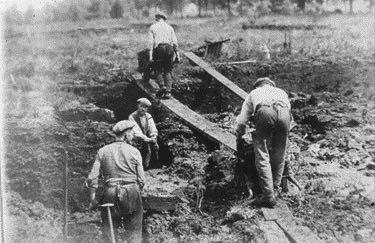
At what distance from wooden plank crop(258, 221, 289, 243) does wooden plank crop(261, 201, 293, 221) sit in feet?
0.26

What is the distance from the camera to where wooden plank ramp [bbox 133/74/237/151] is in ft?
23.4

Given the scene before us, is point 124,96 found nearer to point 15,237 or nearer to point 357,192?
point 15,237

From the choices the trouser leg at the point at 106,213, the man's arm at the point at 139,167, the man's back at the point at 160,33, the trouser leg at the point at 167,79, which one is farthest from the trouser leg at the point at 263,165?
the trouser leg at the point at 167,79

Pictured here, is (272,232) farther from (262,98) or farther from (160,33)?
(160,33)

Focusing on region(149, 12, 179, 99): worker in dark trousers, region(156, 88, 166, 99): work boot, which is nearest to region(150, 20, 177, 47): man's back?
region(149, 12, 179, 99): worker in dark trousers

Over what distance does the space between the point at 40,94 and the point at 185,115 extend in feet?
13.9

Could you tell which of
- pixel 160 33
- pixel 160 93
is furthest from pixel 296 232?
pixel 160 93

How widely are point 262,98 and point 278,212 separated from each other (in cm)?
128

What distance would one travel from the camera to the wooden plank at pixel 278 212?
15.3 feet

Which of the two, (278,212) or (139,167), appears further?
(139,167)

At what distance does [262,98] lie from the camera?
16.3 feet

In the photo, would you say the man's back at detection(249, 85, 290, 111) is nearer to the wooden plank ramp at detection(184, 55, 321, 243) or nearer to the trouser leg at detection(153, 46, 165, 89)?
the wooden plank ramp at detection(184, 55, 321, 243)

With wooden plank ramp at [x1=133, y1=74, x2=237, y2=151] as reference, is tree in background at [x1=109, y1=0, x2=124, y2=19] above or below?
above

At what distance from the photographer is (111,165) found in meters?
4.80
